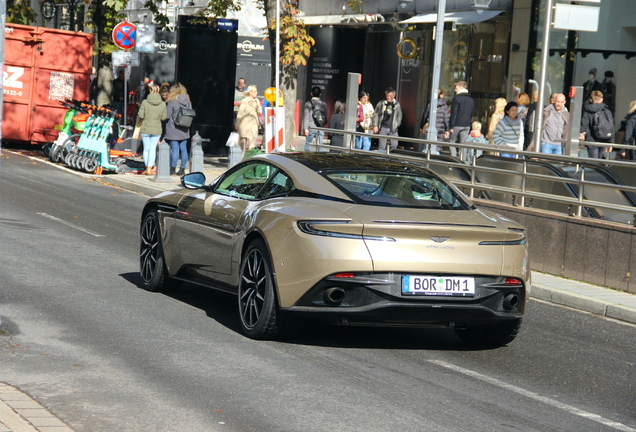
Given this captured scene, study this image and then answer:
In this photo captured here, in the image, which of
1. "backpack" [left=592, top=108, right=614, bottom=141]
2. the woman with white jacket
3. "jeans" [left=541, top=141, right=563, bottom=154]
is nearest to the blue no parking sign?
the woman with white jacket

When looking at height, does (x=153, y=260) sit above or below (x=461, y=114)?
below

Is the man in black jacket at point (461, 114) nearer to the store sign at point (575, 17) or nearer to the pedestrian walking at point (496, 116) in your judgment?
the pedestrian walking at point (496, 116)

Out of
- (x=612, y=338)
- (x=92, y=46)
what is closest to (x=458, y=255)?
(x=612, y=338)

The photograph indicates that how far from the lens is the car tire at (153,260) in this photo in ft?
30.2

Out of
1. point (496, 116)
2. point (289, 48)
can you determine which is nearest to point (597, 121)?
point (496, 116)

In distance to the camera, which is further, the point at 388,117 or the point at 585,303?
the point at 388,117

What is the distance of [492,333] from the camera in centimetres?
783

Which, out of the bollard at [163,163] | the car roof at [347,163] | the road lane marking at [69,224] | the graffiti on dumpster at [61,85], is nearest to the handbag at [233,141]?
the bollard at [163,163]

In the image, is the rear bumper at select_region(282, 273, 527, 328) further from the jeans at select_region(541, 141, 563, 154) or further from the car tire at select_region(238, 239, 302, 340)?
the jeans at select_region(541, 141, 563, 154)

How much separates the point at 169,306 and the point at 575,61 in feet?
61.2

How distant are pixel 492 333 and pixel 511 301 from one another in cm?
66

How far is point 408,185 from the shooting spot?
305 inches

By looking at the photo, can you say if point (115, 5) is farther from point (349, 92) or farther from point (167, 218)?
point (167, 218)

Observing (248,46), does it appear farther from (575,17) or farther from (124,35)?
(575,17)
